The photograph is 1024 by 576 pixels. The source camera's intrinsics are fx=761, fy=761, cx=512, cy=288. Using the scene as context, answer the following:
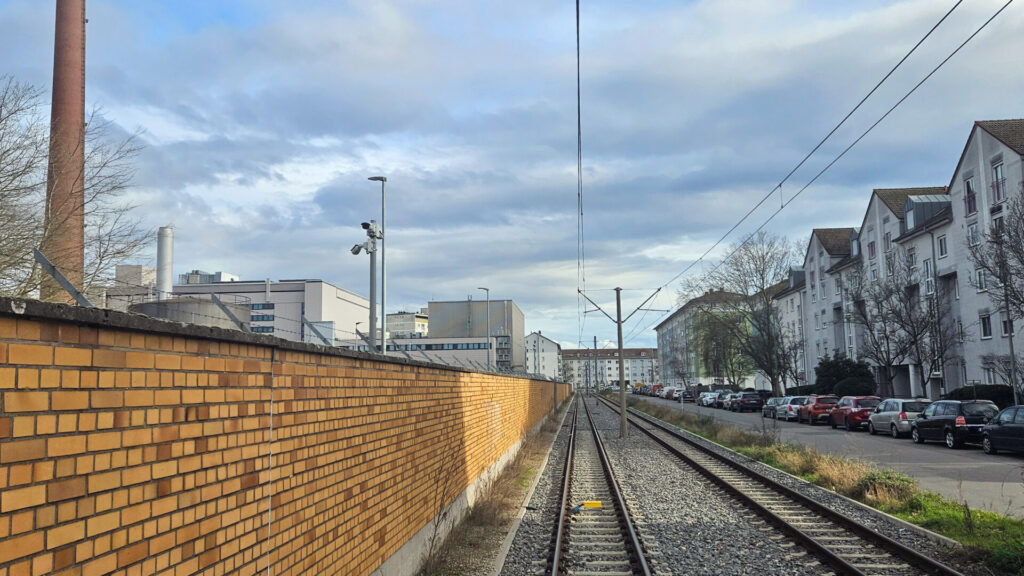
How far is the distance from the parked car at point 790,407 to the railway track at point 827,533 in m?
23.8

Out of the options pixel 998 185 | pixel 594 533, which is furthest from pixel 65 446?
pixel 998 185

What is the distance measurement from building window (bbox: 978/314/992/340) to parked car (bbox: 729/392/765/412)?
17.8m

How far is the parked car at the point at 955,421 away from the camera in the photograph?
21.8 metres

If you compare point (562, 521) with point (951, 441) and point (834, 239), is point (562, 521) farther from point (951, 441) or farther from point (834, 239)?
point (834, 239)

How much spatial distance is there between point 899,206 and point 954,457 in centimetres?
3438

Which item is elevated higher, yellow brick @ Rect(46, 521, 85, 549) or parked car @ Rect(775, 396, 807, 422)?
yellow brick @ Rect(46, 521, 85, 549)

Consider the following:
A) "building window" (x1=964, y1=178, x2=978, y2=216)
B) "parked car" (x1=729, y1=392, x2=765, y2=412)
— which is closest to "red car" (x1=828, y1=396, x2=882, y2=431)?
"building window" (x1=964, y1=178, x2=978, y2=216)

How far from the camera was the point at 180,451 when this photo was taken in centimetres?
344

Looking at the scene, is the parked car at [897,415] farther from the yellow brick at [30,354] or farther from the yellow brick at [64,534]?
the yellow brick at [30,354]

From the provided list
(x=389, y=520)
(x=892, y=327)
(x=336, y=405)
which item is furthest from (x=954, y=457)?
(x=892, y=327)

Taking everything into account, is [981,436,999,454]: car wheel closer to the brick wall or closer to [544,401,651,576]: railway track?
[544,401,651,576]: railway track

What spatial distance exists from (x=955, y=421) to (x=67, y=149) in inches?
950

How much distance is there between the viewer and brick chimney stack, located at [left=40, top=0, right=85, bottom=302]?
15555mm

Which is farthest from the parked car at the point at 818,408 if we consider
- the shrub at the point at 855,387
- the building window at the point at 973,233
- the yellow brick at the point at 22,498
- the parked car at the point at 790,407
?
the yellow brick at the point at 22,498
